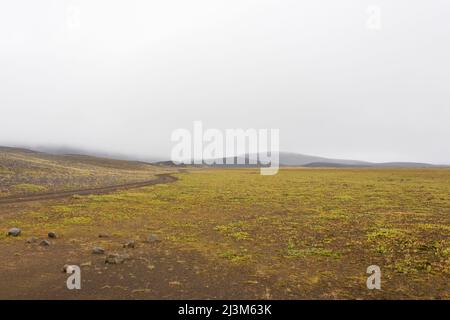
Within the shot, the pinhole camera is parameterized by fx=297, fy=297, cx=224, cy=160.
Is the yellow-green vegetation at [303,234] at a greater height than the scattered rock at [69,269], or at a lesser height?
lesser

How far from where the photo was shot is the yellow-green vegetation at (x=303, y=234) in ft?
38.0

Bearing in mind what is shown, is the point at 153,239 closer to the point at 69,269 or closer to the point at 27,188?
the point at 69,269

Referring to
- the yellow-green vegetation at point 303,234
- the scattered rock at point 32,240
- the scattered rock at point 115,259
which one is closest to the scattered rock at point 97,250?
the scattered rock at point 115,259

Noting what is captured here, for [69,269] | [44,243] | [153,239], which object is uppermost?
[69,269]

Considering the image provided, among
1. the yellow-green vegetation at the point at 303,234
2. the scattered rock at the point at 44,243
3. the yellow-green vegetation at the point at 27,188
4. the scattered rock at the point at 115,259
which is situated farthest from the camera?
the yellow-green vegetation at the point at 27,188

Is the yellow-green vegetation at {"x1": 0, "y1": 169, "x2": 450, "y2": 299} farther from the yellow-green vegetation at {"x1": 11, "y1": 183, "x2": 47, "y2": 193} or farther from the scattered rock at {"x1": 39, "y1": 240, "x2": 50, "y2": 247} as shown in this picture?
the yellow-green vegetation at {"x1": 11, "y1": 183, "x2": 47, "y2": 193}

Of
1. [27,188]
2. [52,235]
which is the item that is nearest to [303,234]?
[52,235]

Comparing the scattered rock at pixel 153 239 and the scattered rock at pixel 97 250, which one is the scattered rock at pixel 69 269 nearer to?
the scattered rock at pixel 97 250

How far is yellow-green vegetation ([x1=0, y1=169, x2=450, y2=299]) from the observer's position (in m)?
11.6

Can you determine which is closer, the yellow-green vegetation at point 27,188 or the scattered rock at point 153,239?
the scattered rock at point 153,239

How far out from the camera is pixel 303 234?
62.4 ft

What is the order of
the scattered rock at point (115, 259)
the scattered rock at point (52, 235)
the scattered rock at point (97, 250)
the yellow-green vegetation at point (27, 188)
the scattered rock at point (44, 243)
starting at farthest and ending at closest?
the yellow-green vegetation at point (27, 188)
the scattered rock at point (52, 235)
the scattered rock at point (44, 243)
the scattered rock at point (97, 250)
the scattered rock at point (115, 259)

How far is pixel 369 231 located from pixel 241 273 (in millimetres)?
11005
